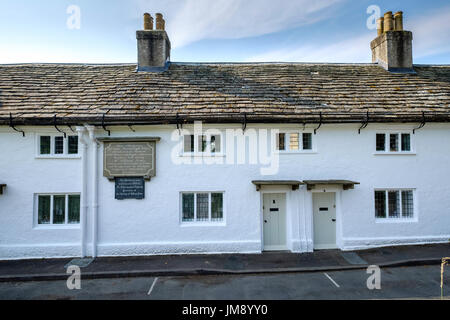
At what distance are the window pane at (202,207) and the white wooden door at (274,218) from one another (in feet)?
7.19

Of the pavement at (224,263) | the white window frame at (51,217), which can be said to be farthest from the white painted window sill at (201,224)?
the white window frame at (51,217)

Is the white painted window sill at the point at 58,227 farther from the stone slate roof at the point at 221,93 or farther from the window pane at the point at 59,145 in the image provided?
the stone slate roof at the point at 221,93

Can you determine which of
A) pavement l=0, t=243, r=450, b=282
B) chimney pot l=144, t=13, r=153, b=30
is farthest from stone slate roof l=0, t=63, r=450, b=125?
pavement l=0, t=243, r=450, b=282

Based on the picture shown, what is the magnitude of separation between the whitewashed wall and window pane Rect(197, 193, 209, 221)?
385 mm

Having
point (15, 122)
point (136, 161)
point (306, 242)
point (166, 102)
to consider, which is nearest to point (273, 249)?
point (306, 242)

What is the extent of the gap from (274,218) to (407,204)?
5183mm

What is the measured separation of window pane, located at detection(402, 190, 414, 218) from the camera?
977 centimetres

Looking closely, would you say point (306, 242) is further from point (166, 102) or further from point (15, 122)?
point (15, 122)

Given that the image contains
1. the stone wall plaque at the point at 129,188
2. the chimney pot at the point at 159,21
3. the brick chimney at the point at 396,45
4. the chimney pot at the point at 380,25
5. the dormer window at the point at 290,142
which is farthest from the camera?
the chimney pot at the point at 380,25

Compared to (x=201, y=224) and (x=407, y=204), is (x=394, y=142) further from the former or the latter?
(x=201, y=224)

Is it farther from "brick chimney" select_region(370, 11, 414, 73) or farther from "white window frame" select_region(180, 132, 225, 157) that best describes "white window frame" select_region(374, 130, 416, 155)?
"white window frame" select_region(180, 132, 225, 157)

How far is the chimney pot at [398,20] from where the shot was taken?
42.0 feet

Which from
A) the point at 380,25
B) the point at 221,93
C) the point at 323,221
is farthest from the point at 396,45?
the point at 323,221
